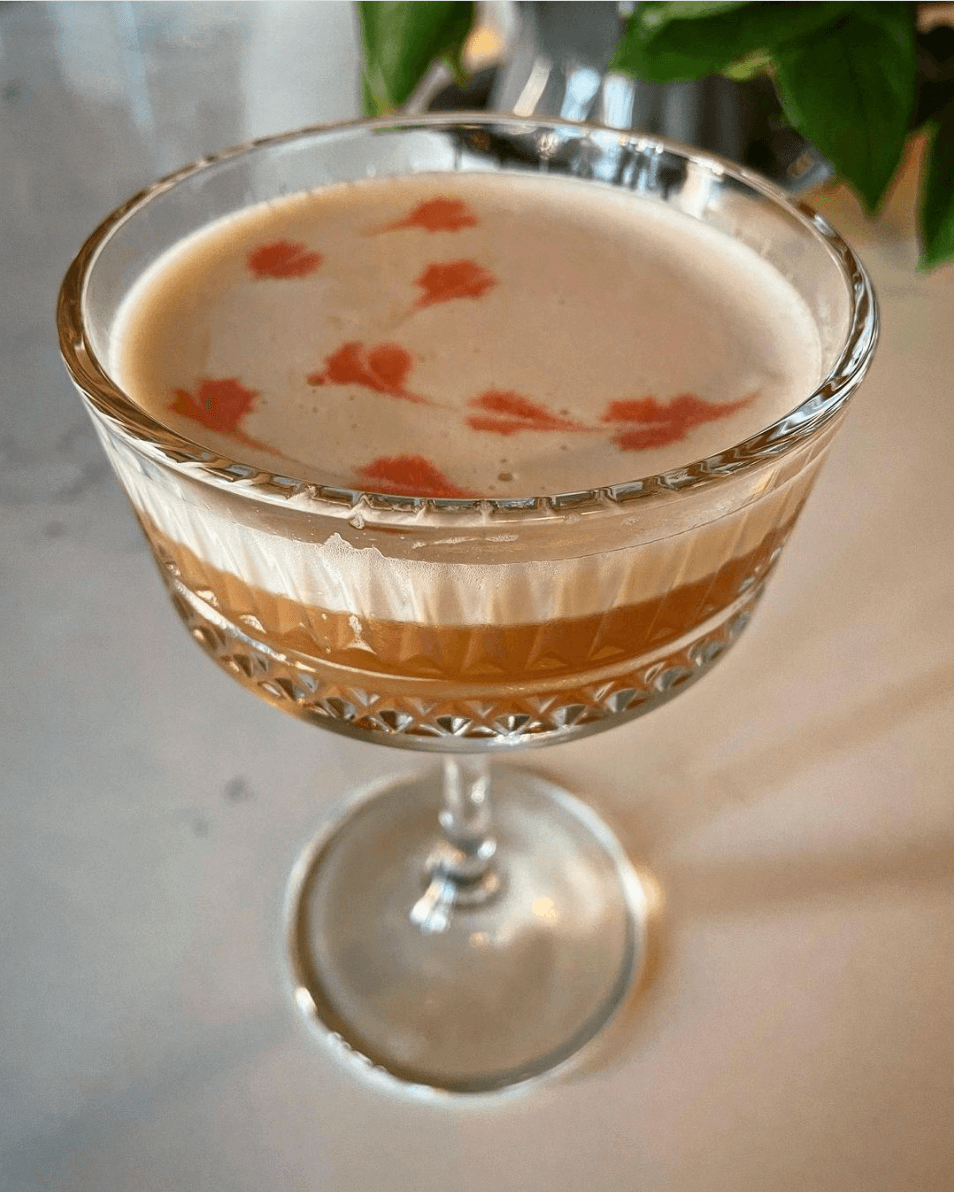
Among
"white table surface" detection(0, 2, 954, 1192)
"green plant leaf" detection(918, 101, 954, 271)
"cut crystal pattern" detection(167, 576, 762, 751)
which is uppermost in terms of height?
"green plant leaf" detection(918, 101, 954, 271)

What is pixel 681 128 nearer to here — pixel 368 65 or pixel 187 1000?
pixel 368 65

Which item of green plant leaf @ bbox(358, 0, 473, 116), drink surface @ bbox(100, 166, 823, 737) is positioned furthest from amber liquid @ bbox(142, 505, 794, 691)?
green plant leaf @ bbox(358, 0, 473, 116)

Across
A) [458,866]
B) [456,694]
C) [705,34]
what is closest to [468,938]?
[458,866]

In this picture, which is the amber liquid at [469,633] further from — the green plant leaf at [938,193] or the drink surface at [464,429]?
A: the green plant leaf at [938,193]

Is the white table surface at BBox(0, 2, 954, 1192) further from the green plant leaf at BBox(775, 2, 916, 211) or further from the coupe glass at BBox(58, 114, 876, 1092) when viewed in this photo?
the green plant leaf at BBox(775, 2, 916, 211)

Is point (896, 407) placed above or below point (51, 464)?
above

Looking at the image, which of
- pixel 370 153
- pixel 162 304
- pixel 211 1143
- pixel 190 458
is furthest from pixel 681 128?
pixel 211 1143
